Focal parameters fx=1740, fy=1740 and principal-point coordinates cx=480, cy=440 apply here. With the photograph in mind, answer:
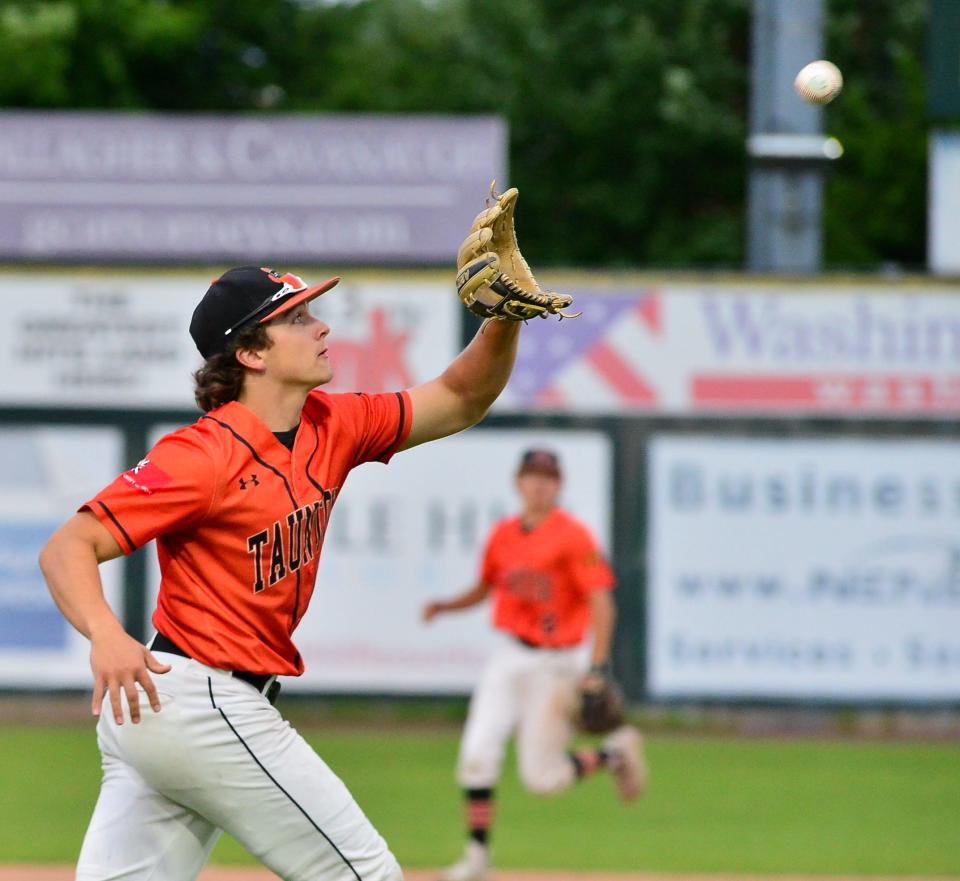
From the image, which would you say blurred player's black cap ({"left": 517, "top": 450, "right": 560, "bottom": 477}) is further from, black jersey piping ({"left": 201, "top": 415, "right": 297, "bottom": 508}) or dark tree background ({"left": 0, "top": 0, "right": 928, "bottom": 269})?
dark tree background ({"left": 0, "top": 0, "right": 928, "bottom": 269})

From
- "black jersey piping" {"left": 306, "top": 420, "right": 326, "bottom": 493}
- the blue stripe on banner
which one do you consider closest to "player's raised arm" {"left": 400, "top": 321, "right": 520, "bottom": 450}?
"black jersey piping" {"left": 306, "top": 420, "right": 326, "bottom": 493}

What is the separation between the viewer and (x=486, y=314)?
14.3 feet

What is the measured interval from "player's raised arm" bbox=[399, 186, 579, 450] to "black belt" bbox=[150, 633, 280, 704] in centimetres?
72

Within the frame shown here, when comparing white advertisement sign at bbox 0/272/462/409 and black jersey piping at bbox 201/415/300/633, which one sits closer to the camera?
black jersey piping at bbox 201/415/300/633

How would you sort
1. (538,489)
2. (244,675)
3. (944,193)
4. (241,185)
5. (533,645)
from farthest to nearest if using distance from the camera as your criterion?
(241,185)
(944,193)
(538,489)
(533,645)
(244,675)

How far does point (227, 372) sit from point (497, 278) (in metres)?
0.71

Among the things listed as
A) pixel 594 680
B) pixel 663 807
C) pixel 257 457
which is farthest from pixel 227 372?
pixel 663 807

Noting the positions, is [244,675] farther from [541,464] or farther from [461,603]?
[461,603]

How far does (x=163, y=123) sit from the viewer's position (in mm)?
15445

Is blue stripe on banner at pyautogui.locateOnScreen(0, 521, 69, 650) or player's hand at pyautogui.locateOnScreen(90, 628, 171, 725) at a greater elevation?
player's hand at pyautogui.locateOnScreen(90, 628, 171, 725)

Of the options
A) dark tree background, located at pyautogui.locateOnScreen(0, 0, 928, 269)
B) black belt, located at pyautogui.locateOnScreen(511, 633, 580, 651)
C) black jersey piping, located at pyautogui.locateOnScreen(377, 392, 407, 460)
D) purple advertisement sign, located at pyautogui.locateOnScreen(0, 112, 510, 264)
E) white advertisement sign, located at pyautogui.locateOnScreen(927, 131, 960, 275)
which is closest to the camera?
black jersey piping, located at pyautogui.locateOnScreen(377, 392, 407, 460)

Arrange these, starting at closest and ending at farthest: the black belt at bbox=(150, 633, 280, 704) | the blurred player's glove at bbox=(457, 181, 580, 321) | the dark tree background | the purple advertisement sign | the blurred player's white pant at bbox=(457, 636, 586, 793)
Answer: the black belt at bbox=(150, 633, 280, 704)
the blurred player's glove at bbox=(457, 181, 580, 321)
the blurred player's white pant at bbox=(457, 636, 586, 793)
the purple advertisement sign
the dark tree background

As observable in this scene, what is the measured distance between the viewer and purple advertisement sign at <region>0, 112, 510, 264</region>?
15062 mm

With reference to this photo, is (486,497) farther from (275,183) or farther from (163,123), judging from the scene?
(163,123)
